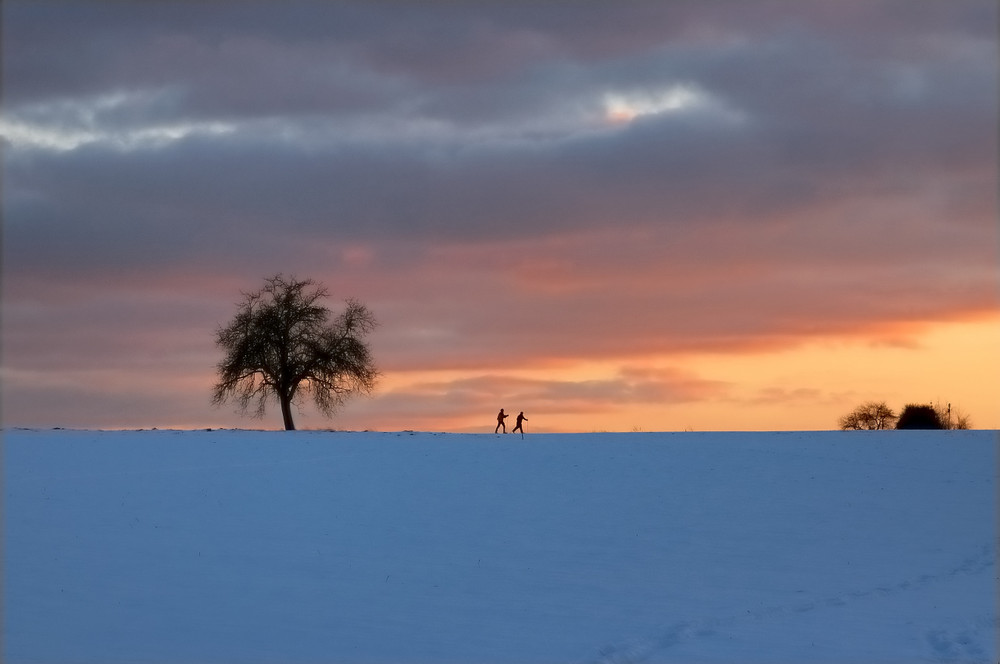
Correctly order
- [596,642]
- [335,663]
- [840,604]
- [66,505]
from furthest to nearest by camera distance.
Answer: [66,505] < [840,604] < [596,642] < [335,663]

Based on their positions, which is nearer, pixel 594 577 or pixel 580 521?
pixel 594 577

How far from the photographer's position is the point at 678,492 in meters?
30.1

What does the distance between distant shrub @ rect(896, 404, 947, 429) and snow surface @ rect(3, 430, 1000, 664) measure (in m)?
23.6

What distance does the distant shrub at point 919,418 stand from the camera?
198ft

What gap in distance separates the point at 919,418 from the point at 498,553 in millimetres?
45373

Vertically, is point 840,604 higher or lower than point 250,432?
lower

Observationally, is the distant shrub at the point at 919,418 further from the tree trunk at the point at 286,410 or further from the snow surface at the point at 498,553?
the tree trunk at the point at 286,410

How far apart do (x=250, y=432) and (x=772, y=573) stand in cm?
2887

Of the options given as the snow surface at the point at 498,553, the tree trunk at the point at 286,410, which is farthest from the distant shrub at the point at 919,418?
the tree trunk at the point at 286,410

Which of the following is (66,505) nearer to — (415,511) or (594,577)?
(415,511)

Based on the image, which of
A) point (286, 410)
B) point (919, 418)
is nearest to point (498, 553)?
point (286, 410)

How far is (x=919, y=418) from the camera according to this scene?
199ft

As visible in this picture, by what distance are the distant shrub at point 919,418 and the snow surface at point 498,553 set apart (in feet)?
77.5

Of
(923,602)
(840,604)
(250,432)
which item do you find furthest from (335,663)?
(250,432)
